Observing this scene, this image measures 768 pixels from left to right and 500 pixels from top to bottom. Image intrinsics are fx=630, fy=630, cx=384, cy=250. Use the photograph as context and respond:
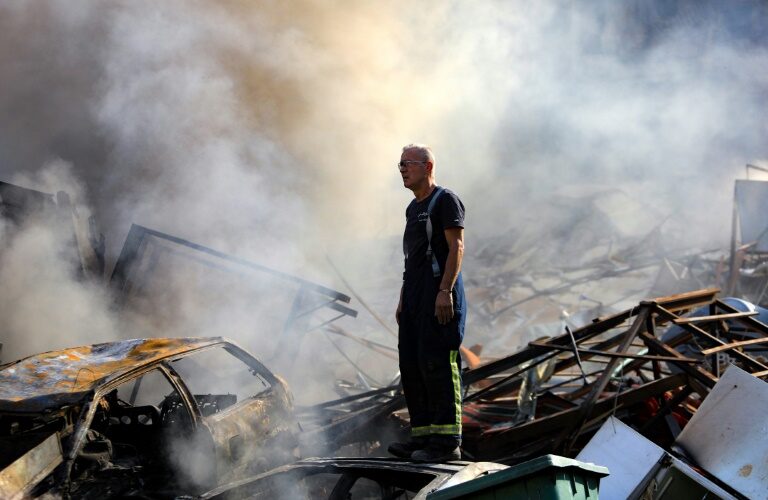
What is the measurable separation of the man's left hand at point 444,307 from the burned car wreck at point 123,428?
60.5 inches

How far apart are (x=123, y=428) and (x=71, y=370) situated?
614 mm

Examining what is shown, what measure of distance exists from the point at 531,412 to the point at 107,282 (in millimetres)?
5174

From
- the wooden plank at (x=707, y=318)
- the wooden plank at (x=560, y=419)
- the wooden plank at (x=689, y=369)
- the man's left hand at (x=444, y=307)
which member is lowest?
the wooden plank at (x=560, y=419)

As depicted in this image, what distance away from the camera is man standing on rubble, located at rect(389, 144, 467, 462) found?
3.34 metres

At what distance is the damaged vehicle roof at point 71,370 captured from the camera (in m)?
3.10

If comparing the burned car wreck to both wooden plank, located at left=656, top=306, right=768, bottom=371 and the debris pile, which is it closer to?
the debris pile

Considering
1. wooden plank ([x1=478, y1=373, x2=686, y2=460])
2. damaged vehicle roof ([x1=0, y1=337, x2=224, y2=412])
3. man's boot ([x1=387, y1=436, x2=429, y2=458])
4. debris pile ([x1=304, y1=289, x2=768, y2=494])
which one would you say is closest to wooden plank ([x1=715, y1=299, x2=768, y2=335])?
debris pile ([x1=304, y1=289, x2=768, y2=494])

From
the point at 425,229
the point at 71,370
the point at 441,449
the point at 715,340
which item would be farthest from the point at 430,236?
the point at 715,340

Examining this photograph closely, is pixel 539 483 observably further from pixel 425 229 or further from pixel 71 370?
pixel 71 370

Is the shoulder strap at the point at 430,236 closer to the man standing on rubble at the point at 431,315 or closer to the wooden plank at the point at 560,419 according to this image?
the man standing on rubble at the point at 431,315

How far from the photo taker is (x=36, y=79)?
1038 centimetres

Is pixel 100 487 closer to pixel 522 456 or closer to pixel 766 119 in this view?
pixel 522 456

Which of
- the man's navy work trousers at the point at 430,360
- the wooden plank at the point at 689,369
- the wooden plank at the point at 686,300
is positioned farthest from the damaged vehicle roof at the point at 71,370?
the wooden plank at the point at 686,300

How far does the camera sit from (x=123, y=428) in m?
3.90
